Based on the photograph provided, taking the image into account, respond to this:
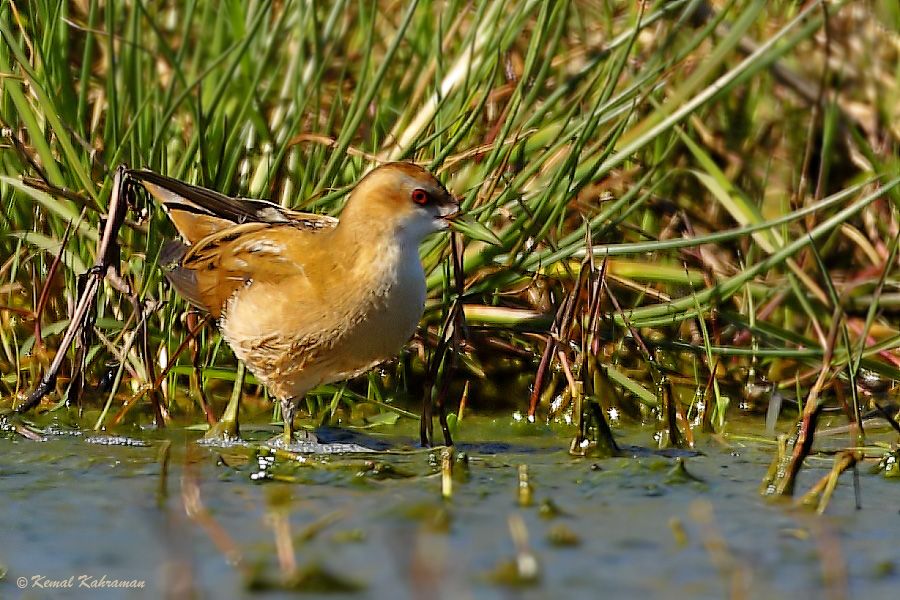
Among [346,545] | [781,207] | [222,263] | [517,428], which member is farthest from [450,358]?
[781,207]

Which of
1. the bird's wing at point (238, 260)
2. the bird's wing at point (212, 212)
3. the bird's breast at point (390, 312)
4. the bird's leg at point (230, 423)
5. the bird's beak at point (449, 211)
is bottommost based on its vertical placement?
the bird's leg at point (230, 423)

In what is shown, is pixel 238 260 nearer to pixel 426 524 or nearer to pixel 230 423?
pixel 230 423

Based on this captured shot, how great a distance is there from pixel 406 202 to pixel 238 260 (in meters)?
0.67

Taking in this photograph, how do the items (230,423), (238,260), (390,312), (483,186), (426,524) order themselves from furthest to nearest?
(483,186) → (238,260) → (230,423) → (390,312) → (426,524)


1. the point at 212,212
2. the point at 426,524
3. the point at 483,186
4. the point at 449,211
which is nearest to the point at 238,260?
the point at 212,212

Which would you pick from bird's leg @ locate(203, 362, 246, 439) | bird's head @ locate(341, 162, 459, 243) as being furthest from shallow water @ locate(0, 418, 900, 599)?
bird's head @ locate(341, 162, 459, 243)

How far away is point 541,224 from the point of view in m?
4.76

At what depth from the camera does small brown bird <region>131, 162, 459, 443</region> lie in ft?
13.8

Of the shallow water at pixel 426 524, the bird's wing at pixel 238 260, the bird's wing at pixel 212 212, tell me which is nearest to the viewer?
the shallow water at pixel 426 524

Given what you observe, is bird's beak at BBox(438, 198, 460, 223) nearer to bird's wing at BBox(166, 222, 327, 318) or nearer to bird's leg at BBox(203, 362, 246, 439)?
bird's wing at BBox(166, 222, 327, 318)

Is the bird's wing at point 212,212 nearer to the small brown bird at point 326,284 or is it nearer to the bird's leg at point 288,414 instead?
the small brown bird at point 326,284

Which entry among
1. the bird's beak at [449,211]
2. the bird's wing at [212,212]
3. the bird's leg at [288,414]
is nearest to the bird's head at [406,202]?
the bird's beak at [449,211]

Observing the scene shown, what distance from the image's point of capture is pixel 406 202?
13.9ft

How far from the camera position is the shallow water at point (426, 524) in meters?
3.15
